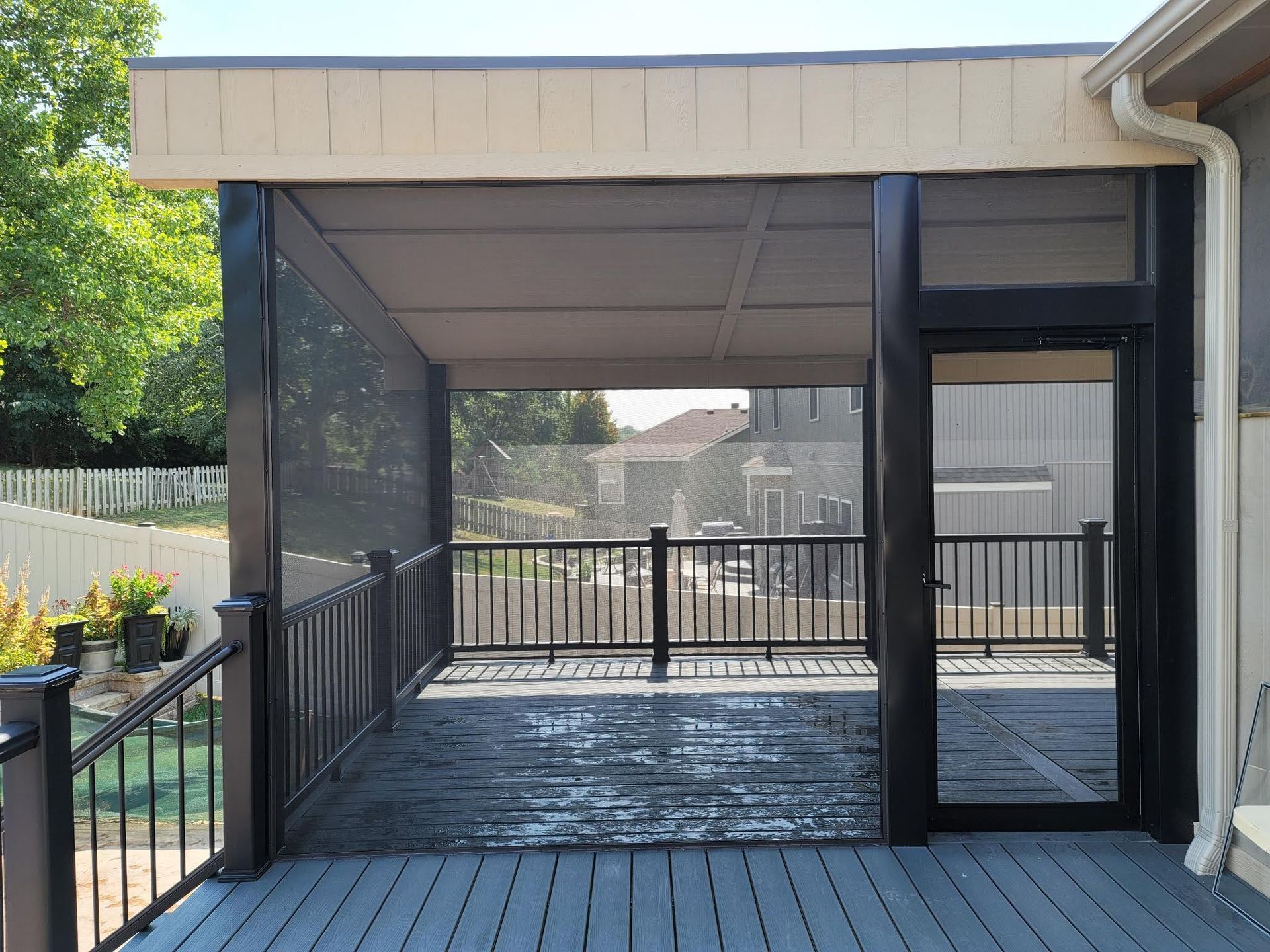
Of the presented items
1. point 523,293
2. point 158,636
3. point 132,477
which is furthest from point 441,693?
point 132,477

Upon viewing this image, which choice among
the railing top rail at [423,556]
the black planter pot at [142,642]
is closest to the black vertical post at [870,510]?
the railing top rail at [423,556]

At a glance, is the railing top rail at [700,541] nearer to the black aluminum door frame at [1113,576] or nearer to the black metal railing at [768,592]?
the black metal railing at [768,592]

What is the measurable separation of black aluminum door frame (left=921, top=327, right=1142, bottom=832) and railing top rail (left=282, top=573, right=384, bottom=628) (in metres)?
2.13

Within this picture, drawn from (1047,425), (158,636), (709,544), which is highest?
(1047,425)

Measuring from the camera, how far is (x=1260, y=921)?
2.20 meters

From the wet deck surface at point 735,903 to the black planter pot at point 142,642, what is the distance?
556 cm

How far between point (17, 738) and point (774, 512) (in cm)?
264

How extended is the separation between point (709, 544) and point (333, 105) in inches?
85.6

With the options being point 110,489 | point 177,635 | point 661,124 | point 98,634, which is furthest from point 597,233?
point 110,489

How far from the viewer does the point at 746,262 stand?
3.08m

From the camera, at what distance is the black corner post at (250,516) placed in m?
2.49

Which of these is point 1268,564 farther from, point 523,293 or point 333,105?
point 333,105

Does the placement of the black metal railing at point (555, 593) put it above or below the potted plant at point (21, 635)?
above

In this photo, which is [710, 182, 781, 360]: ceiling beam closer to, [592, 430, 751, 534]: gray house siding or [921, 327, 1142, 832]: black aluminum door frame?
[592, 430, 751, 534]: gray house siding
